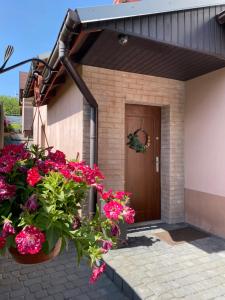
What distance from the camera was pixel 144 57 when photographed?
388 cm

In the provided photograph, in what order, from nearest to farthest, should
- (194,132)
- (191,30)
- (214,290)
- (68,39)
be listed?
(214,290)
(68,39)
(191,30)
(194,132)

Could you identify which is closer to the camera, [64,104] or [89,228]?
[89,228]

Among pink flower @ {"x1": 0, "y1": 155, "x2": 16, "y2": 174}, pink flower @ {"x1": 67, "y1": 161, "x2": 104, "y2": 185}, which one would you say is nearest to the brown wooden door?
pink flower @ {"x1": 67, "y1": 161, "x2": 104, "y2": 185}

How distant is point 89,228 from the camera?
179cm

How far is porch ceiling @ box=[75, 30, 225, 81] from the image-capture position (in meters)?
3.35

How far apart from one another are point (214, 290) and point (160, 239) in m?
1.48

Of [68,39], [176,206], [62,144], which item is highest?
[68,39]

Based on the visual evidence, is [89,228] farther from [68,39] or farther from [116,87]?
[116,87]

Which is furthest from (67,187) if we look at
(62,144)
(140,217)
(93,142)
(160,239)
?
(62,144)

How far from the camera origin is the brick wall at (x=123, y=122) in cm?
437

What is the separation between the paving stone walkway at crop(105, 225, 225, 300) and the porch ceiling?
2882mm

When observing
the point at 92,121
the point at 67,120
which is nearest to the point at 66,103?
the point at 67,120

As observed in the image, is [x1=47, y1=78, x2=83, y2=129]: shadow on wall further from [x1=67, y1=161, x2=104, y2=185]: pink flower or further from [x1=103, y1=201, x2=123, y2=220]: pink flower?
[x1=103, y1=201, x2=123, y2=220]: pink flower

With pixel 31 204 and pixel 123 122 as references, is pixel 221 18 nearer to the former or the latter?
pixel 123 122
